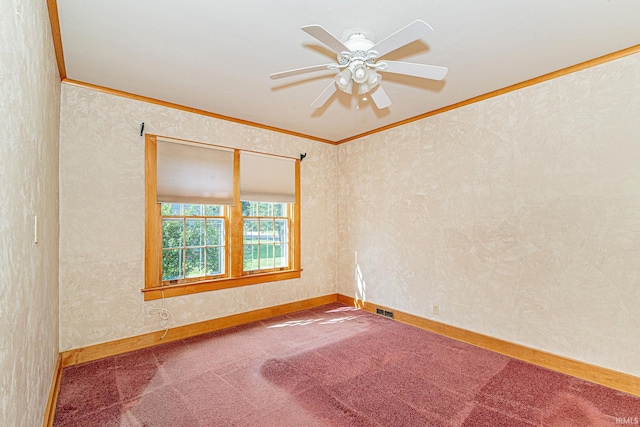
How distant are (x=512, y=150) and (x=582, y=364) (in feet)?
6.72

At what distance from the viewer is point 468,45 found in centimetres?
239

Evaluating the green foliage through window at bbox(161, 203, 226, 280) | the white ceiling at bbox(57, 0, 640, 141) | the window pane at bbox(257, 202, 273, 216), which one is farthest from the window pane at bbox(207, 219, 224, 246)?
the white ceiling at bbox(57, 0, 640, 141)

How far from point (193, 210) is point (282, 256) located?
1505 millimetres

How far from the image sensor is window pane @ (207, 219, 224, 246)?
3891 mm

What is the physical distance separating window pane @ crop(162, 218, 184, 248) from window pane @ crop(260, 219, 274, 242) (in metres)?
1.13

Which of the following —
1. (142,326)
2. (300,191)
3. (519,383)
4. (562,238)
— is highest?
(300,191)

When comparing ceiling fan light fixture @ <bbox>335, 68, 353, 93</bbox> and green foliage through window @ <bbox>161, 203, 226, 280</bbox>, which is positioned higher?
ceiling fan light fixture @ <bbox>335, 68, 353, 93</bbox>

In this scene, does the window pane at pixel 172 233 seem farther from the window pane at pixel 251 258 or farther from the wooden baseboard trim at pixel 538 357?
the wooden baseboard trim at pixel 538 357

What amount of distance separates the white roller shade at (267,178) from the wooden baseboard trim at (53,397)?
97.8 inches

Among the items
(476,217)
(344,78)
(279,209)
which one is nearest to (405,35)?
(344,78)

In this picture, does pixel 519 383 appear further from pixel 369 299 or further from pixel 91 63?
pixel 91 63

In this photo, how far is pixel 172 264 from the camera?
356 centimetres

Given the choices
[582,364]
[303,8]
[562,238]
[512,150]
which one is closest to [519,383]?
[582,364]

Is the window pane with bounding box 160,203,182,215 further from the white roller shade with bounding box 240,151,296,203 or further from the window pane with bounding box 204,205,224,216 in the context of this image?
the white roller shade with bounding box 240,151,296,203
